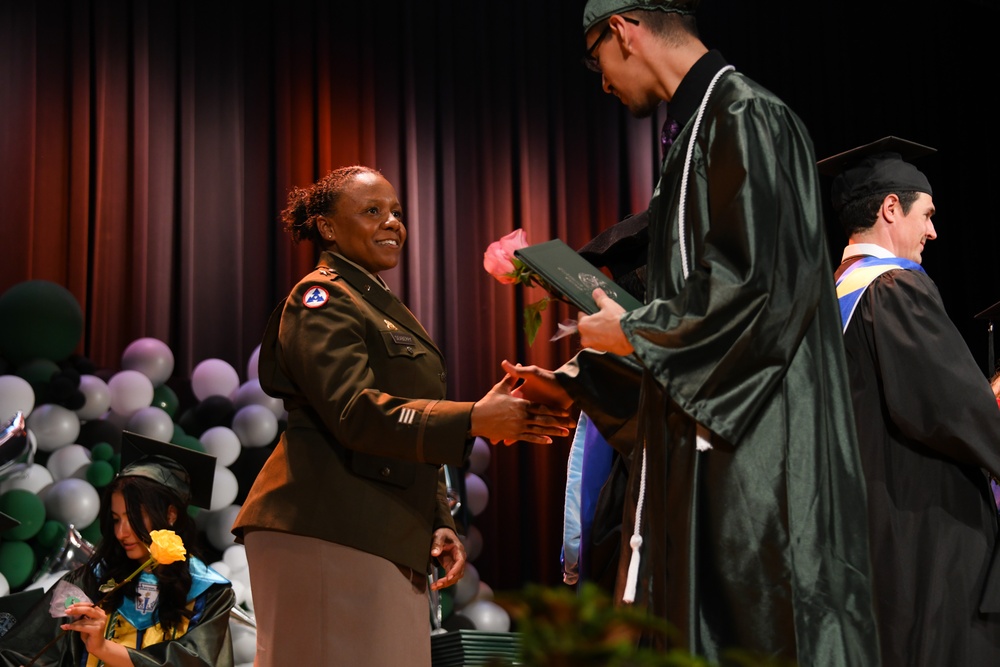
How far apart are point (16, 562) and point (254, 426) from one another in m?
1.17

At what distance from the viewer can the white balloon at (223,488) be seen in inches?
198

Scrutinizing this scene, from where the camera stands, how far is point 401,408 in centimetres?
252

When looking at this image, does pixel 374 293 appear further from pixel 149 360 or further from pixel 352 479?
pixel 149 360

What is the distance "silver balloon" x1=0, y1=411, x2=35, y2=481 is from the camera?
14.4ft

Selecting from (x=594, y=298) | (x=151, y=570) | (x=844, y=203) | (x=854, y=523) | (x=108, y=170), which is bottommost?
(x=151, y=570)

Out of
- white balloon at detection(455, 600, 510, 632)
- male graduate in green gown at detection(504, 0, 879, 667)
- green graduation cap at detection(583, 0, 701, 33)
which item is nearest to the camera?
male graduate in green gown at detection(504, 0, 879, 667)

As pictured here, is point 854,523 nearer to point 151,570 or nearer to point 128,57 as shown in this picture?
point 151,570

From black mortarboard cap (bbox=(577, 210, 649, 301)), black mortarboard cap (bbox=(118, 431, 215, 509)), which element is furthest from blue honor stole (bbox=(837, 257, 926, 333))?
black mortarboard cap (bbox=(118, 431, 215, 509))

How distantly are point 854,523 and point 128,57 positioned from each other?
5.19 m

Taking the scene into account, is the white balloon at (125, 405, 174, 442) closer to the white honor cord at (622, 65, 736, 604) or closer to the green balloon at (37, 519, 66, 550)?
the green balloon at (37, 519, 66, 550)

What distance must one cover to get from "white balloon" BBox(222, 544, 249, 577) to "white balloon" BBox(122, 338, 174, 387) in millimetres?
836

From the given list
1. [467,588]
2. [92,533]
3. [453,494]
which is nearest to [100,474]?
[92,533]

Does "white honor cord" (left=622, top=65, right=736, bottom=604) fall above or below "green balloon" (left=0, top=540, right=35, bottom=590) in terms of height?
above

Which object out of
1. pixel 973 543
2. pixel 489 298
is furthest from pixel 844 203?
pixel 489 298
